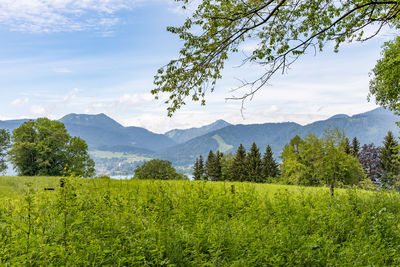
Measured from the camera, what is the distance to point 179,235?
4.88m

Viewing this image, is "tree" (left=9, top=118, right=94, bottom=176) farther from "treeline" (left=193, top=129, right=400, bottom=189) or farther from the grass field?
the grass field

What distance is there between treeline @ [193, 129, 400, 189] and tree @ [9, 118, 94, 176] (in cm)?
2322

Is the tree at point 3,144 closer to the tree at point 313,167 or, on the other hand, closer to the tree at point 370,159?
the tree at point 313,167

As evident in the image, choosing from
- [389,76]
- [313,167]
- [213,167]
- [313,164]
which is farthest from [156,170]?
[389,76]

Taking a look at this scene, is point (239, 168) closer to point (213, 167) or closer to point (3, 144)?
point (213, 167)

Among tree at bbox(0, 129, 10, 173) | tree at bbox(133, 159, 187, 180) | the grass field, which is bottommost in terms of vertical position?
tree at bbox(133, 159, 187, 180)

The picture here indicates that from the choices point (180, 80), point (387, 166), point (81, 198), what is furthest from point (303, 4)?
point (387, 166)

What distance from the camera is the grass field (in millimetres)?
3889

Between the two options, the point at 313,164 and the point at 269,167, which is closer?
the point at 313,164

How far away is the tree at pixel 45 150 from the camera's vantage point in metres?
39.6

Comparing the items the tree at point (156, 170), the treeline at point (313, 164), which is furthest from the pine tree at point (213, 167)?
the tree at point (156, 170)

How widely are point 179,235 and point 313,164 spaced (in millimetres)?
48833

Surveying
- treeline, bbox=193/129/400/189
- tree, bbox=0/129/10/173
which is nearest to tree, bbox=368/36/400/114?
treeline, bbox=193/129/400/189

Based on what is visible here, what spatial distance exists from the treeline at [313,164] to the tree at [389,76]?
18.8ft
